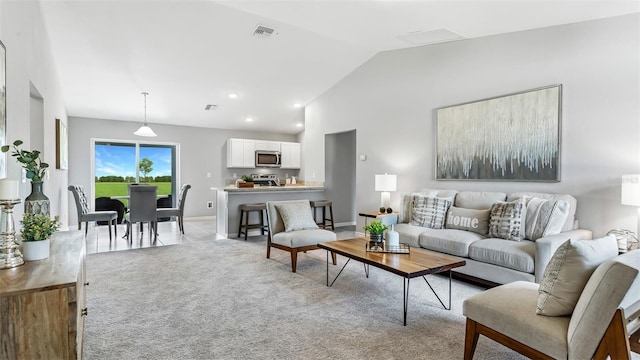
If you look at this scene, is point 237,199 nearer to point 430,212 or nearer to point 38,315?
point 430,212

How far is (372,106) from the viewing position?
6023 millimetres

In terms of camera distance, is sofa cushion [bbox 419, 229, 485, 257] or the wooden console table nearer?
the wooden console table

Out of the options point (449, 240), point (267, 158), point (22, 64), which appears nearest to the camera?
point (22, 64)

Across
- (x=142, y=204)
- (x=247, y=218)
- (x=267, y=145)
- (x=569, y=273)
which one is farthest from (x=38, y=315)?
(x=267, y=145)

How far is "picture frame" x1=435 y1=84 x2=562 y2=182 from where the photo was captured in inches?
150

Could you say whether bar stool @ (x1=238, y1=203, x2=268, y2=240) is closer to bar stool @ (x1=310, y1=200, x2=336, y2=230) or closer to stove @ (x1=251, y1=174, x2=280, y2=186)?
bar stool @ (x1=310, y1=200, x2=336, y2=230)

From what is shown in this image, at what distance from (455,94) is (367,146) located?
1.85 meters

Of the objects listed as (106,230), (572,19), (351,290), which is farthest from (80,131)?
(572,19)

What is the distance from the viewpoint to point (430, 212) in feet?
14.1

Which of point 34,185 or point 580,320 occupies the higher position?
point 34,185

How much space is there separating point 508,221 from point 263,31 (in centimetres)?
390

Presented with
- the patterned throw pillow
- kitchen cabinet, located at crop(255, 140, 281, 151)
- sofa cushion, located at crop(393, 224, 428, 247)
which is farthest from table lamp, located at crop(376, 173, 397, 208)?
kitchen cabinet, located at crop(255, 140, 281, 151)

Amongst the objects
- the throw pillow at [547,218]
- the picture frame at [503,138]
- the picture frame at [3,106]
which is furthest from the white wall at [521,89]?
the picture frame at [3,106]

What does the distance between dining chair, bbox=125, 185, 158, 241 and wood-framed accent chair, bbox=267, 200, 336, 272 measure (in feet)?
8.00
